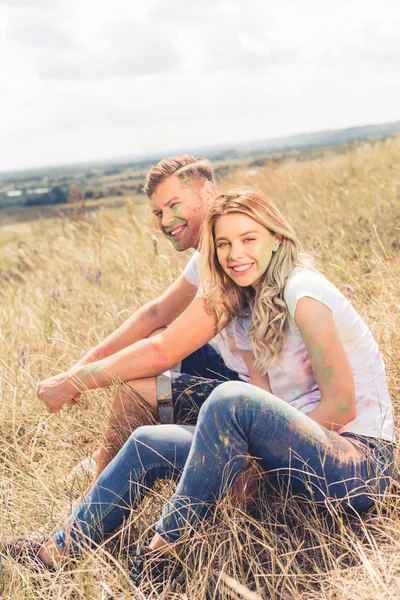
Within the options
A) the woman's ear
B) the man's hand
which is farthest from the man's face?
the man's hand

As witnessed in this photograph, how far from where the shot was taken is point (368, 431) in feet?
6.64

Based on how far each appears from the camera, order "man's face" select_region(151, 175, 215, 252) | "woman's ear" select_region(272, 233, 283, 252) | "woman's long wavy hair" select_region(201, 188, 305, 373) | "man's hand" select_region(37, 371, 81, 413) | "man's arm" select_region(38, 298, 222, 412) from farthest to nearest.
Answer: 1. "man's face" select_region(151, 175, 215, 252)
2. "man's hand" select_region(37, 371, 81, 413)
3. "man's arm" select_region(38, 298, 222, 412)
4. "woman's ear" select_region(272, 233, 283, 252)
5. "woman's long wavy hair" select_region(201, 188, 305, 373)

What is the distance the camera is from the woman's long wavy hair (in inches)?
83.3

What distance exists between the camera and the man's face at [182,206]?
2863mm

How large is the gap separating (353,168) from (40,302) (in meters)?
4.40

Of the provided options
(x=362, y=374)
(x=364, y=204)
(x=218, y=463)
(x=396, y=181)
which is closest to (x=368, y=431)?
(x=362, y=374)

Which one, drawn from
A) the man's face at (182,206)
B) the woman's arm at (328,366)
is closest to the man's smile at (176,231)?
the man's face at (182,206)

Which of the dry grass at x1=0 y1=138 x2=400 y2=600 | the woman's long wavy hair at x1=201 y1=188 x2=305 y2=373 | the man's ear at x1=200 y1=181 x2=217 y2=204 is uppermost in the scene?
the man's ear at x1=200 y1=181 x2=217 y2=204

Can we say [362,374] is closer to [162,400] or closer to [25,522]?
[162,400]

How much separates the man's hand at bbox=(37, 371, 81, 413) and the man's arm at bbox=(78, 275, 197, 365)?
341 mm

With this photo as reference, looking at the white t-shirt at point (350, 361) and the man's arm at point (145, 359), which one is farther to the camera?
the man's arm at point (145, 359)

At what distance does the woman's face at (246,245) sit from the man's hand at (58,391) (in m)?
0.85

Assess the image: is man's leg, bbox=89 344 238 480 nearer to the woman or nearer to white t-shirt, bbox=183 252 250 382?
white t-shirt, bbox=183 252 250 382

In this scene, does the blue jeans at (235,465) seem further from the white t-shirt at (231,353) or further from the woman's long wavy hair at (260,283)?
the white t-shirt at (231,353)
